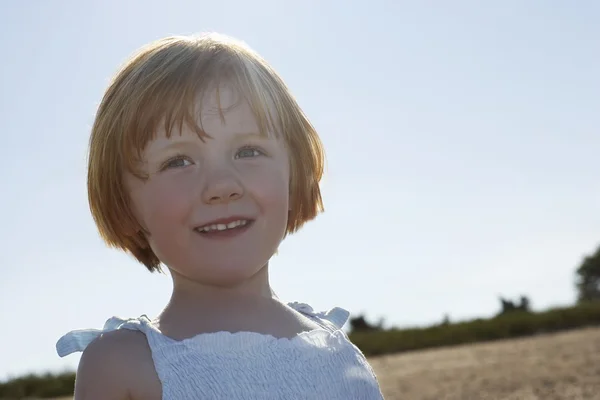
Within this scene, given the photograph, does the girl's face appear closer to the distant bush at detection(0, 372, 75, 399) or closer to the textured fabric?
the textured fabric

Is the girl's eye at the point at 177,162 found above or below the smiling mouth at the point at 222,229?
above

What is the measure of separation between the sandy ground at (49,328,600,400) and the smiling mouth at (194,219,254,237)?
4.42 metres

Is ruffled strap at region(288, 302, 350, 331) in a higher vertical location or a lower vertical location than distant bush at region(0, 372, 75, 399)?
higher

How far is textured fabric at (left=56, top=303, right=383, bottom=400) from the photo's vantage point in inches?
75.4

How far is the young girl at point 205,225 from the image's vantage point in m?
1.94

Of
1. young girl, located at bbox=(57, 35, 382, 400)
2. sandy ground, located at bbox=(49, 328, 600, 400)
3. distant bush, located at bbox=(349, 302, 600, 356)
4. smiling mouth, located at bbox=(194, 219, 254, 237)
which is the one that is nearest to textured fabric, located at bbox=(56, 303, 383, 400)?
young girl, located at bbox=(57, 35, 382, 400)


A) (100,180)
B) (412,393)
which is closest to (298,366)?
(100,180)

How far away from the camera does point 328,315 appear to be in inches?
103

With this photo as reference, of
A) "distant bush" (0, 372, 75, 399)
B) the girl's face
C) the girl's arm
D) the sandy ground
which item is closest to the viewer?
the girl's arm

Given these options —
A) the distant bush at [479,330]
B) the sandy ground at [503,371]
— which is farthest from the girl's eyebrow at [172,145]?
the distant bush at [479,330]

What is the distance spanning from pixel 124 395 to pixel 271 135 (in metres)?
0.76

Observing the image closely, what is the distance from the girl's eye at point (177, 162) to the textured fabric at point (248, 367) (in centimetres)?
41

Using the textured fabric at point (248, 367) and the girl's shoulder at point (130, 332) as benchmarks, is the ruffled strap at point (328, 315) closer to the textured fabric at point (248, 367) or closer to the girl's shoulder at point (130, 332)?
the girl's shoulder at point (130, 332)

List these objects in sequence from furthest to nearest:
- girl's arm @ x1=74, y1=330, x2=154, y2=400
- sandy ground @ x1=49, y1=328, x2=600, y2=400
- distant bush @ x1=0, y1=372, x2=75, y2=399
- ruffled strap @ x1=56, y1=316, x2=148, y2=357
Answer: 1. distant bush @ x1=0, y1=372, x2=75, y2=399
2. sandy ground @ x1=49, y1=328, x2=600, y2=400
3. ruffled strap @ x1=56, y1=316, x2=148, y2=357
4. girl's arm @ x1=74, y1=330, x2=154, y2=400
